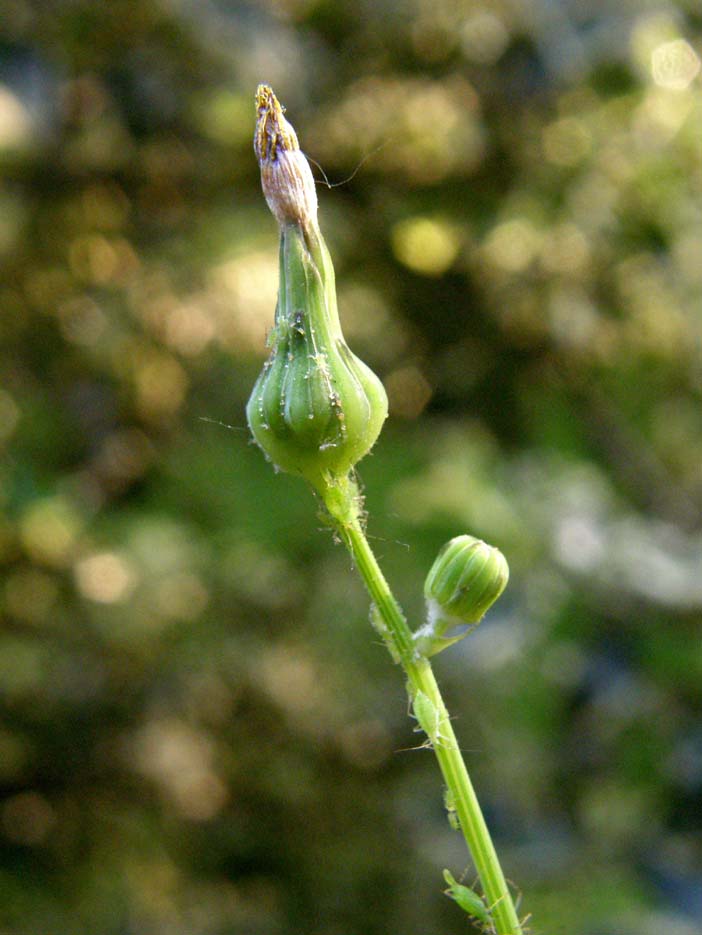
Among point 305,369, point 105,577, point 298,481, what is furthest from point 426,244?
point 305,369

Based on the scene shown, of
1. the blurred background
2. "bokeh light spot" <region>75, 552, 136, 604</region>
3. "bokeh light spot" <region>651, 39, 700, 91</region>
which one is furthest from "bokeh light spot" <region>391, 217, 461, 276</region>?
"bokeh light spot" <region>75, 552, 136, 604</region>

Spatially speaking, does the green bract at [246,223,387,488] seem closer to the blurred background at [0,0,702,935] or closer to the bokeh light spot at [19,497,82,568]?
the blurred background at [0,0,702,935]

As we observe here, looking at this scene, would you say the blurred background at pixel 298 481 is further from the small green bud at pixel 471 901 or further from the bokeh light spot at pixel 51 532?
the small green bud at pixel 471 901

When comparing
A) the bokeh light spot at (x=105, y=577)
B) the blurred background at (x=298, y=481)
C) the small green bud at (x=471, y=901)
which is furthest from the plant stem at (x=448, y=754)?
the bokeh light spot at (x=105, y=577)

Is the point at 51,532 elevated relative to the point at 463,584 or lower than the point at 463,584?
elevated

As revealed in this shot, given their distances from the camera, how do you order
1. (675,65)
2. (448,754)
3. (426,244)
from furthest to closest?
1. (426,244)
2. (675,65)
3. (448,754)

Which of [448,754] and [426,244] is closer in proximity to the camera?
[448,754]

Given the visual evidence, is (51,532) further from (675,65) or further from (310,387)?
(310,387)
